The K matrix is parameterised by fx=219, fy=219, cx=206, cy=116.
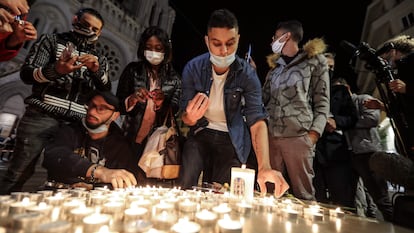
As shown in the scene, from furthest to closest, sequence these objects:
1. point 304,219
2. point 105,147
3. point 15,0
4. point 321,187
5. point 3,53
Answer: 1. point 321,187
2. point 105,147
3. point 3,53
4. point 15,0
5. point 304,219

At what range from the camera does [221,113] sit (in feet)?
8.09

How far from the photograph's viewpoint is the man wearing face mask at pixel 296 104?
2.43 meters

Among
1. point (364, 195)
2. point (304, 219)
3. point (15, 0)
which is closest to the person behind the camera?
point (304, 219)

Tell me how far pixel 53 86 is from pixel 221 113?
1.86 metres

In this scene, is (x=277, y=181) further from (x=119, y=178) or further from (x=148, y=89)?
(x=148, y=89)

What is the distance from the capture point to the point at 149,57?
2854 millimetres

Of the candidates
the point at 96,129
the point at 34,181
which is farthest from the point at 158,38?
the point at 34,181

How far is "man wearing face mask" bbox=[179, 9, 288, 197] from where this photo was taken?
2.27 m

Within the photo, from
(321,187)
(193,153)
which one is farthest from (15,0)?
(321,187)

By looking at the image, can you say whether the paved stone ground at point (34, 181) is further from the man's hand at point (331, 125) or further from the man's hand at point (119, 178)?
the man's hand at point (331, 125)

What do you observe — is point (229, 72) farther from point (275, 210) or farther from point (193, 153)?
point (275, 210)

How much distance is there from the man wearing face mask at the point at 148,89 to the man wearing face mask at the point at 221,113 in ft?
1.19

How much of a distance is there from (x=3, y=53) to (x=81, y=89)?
733 millimetres

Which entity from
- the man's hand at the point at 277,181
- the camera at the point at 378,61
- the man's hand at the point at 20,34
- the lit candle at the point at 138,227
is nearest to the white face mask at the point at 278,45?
the camera at the point at 378,61
